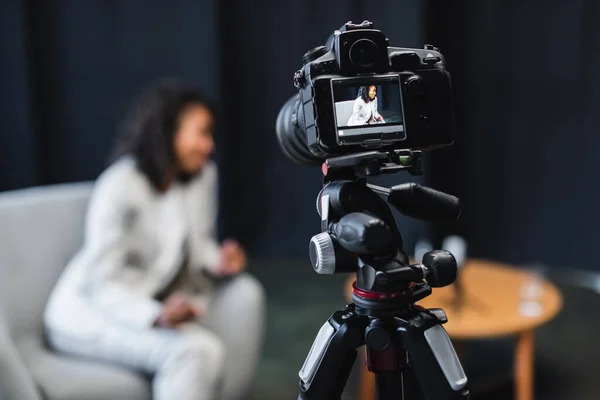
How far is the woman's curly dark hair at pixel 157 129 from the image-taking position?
6.75 ft

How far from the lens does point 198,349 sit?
1805mm

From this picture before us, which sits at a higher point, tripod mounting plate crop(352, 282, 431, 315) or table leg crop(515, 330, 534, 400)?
tripod mounting plate crop(352, 282, 431, 315)

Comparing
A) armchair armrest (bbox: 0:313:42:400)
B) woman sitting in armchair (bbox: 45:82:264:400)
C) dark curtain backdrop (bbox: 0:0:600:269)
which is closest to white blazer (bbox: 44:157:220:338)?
woman sitting in armchair (bbox: 45:82:264:400)

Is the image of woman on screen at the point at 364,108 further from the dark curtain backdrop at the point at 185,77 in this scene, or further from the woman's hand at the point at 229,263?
the dark curtain backdrop at the point at 185,77

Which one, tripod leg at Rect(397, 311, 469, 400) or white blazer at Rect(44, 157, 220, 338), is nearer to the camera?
tripod leg at Rect(397, 311, 469, 400)

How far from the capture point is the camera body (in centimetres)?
97

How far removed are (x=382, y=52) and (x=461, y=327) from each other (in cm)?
128

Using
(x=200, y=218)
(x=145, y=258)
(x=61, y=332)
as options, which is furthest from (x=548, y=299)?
(x=61, y=332)

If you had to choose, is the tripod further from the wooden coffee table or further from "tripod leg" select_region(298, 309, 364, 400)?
the wooden coffee table

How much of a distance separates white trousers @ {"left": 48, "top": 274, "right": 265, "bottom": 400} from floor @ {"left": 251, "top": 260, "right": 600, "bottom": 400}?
371 mm

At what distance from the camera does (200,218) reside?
7.32 ft

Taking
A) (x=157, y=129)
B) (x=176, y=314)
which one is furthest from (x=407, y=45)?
(x=176, y=314)

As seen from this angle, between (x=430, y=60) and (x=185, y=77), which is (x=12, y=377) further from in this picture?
(x=185, y=77)

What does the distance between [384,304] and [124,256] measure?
1.12m
